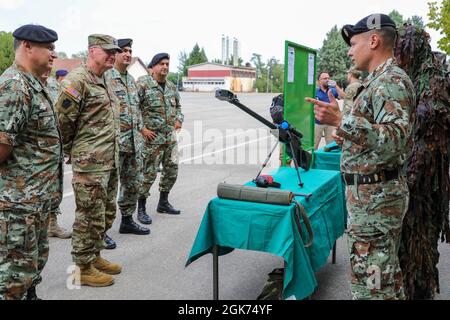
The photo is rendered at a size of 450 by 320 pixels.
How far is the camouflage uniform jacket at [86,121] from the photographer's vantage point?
3699 mm

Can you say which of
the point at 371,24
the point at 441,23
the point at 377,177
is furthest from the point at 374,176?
the point at 441,23

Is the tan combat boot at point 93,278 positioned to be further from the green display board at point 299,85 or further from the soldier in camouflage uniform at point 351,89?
the soldier in camouflage uniform at point 351,89

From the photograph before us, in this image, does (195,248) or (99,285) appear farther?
(99,285)

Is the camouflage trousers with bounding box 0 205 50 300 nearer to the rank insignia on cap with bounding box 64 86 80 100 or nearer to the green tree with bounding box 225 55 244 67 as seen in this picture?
the rank insignia on cap with bounding box 64 86 80 100

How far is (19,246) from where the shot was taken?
9.21 ft

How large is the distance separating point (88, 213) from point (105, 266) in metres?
0.56

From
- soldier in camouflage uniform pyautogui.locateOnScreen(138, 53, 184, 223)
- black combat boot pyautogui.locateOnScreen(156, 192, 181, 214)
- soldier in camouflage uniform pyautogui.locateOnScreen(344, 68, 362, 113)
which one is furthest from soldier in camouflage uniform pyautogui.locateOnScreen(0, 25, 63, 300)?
soldier in camouflage uniform pyautogui.locateOnScreen(344, 68, 362, 113)

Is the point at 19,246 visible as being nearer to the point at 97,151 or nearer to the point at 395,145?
the point at 97,151

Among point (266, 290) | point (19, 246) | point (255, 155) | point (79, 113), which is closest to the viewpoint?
point (19, 246)

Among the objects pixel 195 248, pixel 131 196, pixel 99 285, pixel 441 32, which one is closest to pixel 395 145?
pixel 195 248

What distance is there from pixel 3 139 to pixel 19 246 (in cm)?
68

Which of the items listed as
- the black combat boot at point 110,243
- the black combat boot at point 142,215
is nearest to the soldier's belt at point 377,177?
the black combat boot at point 110,243

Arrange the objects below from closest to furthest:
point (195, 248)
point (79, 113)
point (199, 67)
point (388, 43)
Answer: point (388, 43) → point (195, 248) → point (79, 113) → point (199, 67)

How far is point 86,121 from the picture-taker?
378cm
